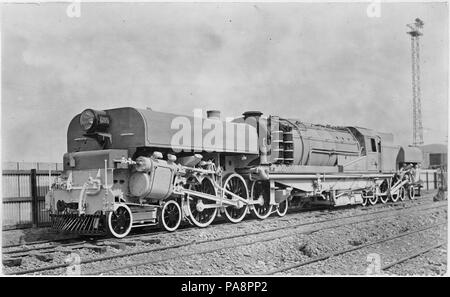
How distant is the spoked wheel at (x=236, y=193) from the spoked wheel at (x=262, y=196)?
1.78ft

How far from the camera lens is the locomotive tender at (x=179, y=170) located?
421 inches

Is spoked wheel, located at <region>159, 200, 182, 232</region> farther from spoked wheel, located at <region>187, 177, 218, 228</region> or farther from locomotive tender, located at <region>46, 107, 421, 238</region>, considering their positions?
spoked wheel, located at <region>187, 177, 218, 228</region>

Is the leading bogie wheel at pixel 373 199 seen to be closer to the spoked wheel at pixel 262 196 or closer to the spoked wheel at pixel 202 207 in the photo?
the spoked wheel at pixel 262 196

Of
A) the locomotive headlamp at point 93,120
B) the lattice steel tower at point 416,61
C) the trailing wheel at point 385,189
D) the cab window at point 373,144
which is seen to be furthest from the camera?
the trailing wheel at point 385,189

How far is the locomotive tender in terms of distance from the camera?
10.7 m

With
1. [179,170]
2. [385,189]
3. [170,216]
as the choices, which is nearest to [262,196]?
[170,216]

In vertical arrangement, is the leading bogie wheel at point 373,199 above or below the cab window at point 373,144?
below

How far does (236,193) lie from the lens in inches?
554

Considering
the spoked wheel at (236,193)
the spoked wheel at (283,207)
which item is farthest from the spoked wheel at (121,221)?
the spoked wheel at (283,207)

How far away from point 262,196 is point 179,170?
3.92 metres

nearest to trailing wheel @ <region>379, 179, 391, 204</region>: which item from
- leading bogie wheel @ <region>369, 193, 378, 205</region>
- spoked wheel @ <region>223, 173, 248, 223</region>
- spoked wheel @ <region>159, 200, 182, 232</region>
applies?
leading bogie wheel @ <region>369, 193, 378, 205</region>

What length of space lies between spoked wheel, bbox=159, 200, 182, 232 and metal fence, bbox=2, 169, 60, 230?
3491 millimetres

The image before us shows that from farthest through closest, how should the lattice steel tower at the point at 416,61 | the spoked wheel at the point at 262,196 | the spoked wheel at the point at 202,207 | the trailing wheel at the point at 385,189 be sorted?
1. the trailing wheel at the point at 385,189
2. the spoked wheel at the point at 262,196
3. the spoked wheel at the point at 202,207
4. the lattice steel tower at the point at 416,61

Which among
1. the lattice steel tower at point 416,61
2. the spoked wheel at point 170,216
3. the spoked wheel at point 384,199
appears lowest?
the spoked wheel at point 384,199
